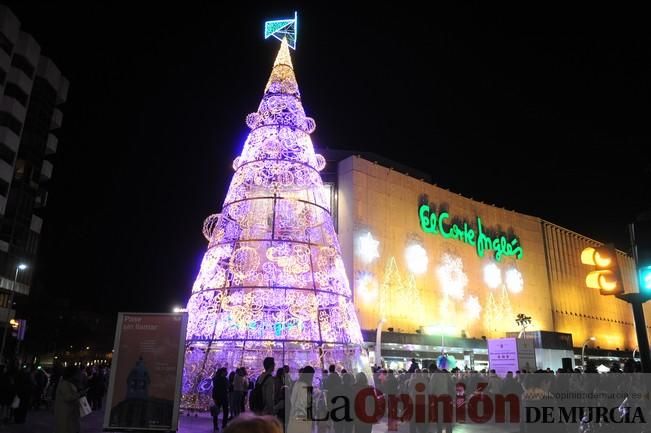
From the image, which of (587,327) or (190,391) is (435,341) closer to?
(190,391)

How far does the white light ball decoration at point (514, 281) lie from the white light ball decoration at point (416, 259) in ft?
40.8

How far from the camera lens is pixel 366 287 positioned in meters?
35.1

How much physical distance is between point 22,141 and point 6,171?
21.2 feet

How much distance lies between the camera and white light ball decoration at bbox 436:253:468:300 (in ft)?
137

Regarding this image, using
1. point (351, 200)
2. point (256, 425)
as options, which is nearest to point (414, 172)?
point (351, 200)

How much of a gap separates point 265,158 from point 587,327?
53.0 meters

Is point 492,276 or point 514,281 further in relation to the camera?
point 514,281

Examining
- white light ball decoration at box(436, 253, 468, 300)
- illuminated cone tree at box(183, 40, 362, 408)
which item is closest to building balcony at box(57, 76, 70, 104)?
illuminated cone tree at box(183, 40, 362, 408)

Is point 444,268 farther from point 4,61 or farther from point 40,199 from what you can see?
point 4,61

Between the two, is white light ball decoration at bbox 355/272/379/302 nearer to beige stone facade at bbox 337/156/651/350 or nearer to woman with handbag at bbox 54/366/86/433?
beige stone facade at bbox 337/156/651/350

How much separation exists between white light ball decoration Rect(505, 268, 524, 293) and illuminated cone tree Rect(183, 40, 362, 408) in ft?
114

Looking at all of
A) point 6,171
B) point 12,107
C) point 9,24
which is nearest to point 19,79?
point 12,107

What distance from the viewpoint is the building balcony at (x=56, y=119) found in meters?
47.2

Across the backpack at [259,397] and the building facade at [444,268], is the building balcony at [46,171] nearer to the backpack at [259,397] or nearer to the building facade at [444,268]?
the building facade at [444,268]
